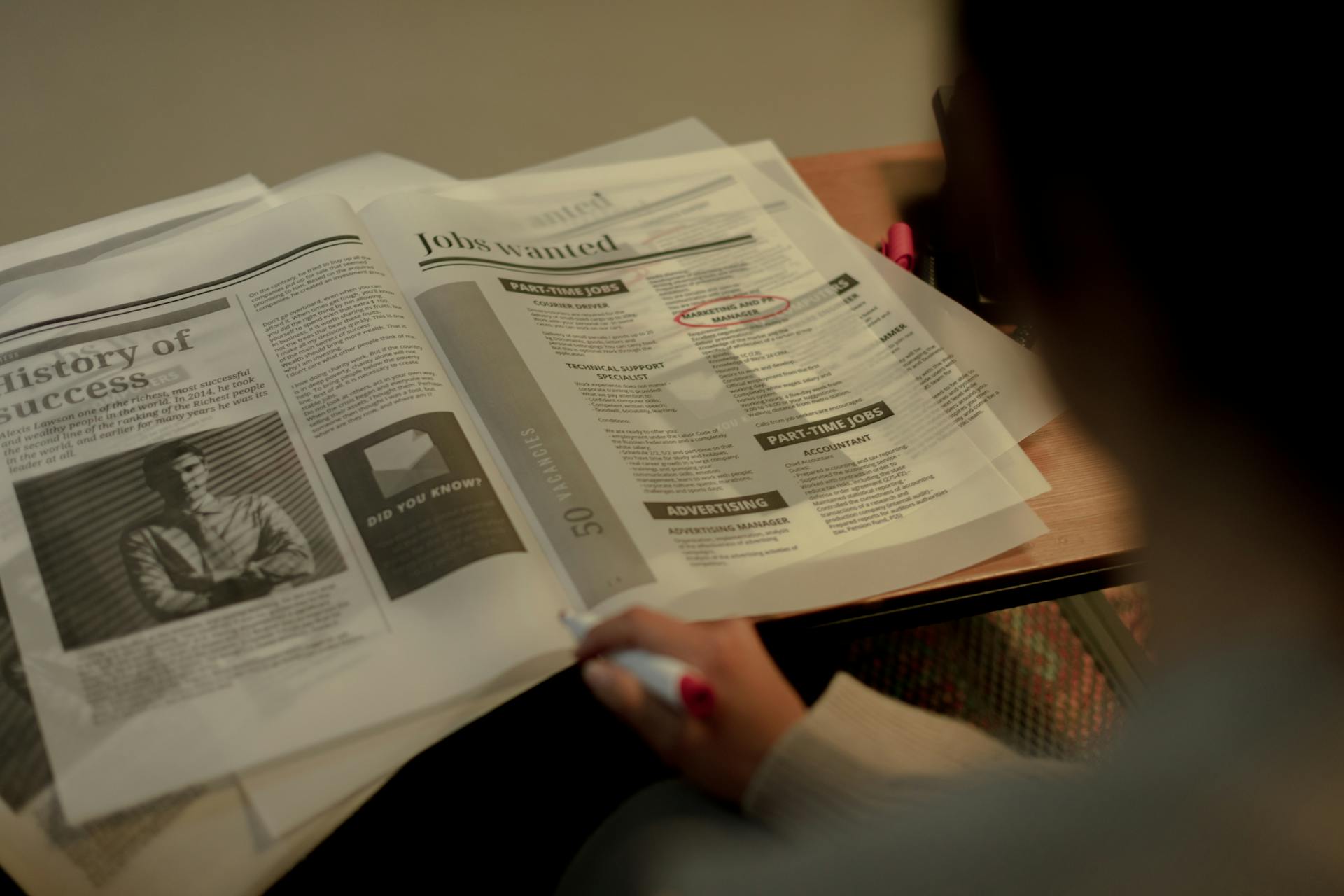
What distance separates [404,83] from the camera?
46.7 inches

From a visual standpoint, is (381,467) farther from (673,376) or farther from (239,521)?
(673,376)

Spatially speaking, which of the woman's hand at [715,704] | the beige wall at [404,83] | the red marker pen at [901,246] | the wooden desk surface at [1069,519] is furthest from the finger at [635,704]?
the beige wall at [404,83]

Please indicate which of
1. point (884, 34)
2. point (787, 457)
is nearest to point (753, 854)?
point (787, 457)

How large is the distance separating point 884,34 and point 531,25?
0.51 m

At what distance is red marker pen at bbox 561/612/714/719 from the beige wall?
0.91 metres

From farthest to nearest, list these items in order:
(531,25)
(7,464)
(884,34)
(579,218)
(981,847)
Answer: (884,34) < (531,25) < (579,218) < (7,464) < (981,847)

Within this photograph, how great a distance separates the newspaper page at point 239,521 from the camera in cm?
38

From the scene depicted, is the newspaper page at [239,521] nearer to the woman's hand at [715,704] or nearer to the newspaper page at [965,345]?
the woman's hand at [715,704]

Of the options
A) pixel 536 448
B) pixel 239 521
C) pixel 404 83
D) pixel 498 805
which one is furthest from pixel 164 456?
pixel 404 83

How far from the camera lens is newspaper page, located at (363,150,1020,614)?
461mm

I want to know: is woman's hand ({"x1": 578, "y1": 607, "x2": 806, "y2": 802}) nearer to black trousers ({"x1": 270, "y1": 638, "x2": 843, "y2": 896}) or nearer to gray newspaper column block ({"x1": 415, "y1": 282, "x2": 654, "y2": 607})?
gray newspaper column block ({"x1": 415, "y1": 282, "x2": 654, "y2": 607})

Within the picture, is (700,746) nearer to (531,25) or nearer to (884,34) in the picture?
(531,25)

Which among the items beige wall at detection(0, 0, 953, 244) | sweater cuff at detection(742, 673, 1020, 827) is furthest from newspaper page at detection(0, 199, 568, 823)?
beige wall at detection(0, 0, 953, 244)

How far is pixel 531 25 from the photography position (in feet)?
4.07
